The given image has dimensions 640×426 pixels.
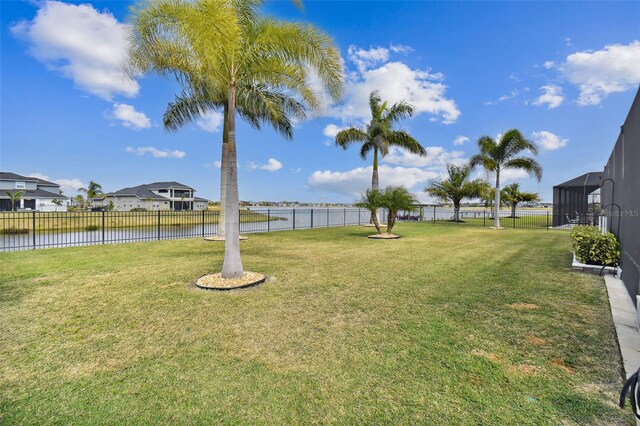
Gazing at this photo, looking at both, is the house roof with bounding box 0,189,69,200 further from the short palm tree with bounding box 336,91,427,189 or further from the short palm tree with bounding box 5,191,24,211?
the short palm tree with bounding box 336,91,427,189

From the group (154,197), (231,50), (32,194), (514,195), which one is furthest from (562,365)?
(32,194)

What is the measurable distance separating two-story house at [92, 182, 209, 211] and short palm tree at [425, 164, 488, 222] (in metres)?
37.8

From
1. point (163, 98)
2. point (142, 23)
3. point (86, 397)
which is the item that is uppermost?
point (163, 98)

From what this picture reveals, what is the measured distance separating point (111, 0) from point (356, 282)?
27.2 feet

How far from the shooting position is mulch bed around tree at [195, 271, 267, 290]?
5.13 metres

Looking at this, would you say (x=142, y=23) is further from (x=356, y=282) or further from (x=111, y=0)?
(x=356, y=282)

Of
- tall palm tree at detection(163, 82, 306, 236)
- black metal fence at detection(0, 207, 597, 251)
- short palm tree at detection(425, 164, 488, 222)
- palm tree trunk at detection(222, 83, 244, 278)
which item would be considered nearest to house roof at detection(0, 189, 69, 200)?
black metal fence at detection(0, 207, 597, 251)

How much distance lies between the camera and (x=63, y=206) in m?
42.6

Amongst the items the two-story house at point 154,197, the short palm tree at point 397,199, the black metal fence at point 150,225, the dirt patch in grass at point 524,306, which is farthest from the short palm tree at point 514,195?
the two-story house at point 154,197

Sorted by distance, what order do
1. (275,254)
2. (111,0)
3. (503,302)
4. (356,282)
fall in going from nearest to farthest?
(503,302) → (356,282) → (111,0) → (275,254)

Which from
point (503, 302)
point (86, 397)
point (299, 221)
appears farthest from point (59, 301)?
point (299, 221)

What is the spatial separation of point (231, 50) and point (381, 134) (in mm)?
13472

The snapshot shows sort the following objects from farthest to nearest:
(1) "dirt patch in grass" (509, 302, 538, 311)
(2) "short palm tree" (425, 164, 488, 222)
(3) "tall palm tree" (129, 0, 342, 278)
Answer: (2) "short palm tree" (425, 164, 488, 222)
(3) "tall palm tree" (129, 0, 342, 278)
(1) "dirt patch in grass" (509, 302, 538, 311)

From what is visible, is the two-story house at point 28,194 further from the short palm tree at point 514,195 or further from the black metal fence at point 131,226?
the short palm tree at point 514,195
